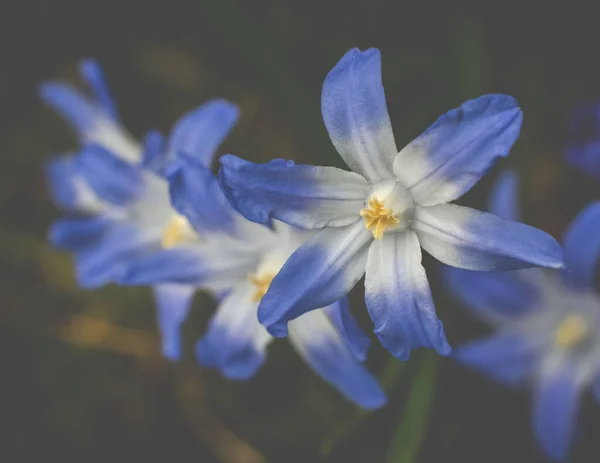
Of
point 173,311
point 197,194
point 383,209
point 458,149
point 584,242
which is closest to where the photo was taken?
point 458,149

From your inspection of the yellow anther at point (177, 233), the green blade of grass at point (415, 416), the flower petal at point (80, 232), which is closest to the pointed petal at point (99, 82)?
the flower petal at point (80, 232)

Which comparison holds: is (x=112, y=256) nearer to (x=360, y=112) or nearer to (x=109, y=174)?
(x=109, y=174)

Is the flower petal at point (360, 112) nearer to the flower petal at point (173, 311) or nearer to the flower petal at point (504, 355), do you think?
the flower petal at point (173, 311)

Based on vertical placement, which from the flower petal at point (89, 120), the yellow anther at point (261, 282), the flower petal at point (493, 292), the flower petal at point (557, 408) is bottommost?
the flower petal at point (557, 408)

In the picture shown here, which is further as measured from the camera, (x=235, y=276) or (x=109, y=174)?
(x=109, y=174)

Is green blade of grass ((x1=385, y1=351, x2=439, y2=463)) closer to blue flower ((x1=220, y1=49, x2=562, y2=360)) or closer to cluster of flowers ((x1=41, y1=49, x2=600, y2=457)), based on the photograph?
cluster of flowers ((x1=41, y1=49, x2=600, y2=457))

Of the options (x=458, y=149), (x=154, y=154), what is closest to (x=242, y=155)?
(x=154, y=154)
